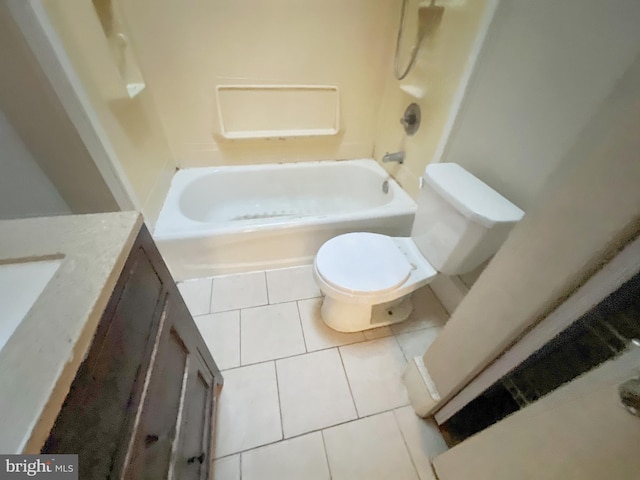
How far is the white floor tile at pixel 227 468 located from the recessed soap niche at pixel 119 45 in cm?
161

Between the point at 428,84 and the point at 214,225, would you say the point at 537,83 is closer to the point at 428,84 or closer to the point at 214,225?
the point at 428,84

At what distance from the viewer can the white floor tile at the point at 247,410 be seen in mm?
1022

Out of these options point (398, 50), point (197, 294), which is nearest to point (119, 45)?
point (197, 294)

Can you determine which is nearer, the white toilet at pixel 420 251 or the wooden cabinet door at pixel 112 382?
the wooden cabinet door at pixel 112 382

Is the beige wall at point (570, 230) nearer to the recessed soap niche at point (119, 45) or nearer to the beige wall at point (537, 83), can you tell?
the beige wall at point (537, 83)

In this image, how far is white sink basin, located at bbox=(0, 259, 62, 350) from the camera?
17.9 inches

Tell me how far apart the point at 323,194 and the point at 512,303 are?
157cm

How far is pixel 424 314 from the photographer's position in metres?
1.45

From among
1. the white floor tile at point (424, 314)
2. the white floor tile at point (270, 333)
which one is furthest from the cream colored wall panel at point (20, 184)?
the white floor tile at point (424, 314)

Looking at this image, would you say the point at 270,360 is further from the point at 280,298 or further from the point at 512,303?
the point at 512,303

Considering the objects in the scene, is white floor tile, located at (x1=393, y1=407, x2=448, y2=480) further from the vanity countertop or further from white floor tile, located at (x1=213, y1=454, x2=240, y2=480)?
the vanity countertop

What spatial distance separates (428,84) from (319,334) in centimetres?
133

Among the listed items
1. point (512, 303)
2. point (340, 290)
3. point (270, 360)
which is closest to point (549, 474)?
point (512, 303)

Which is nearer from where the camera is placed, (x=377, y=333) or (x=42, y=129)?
(x=42, y=129)
